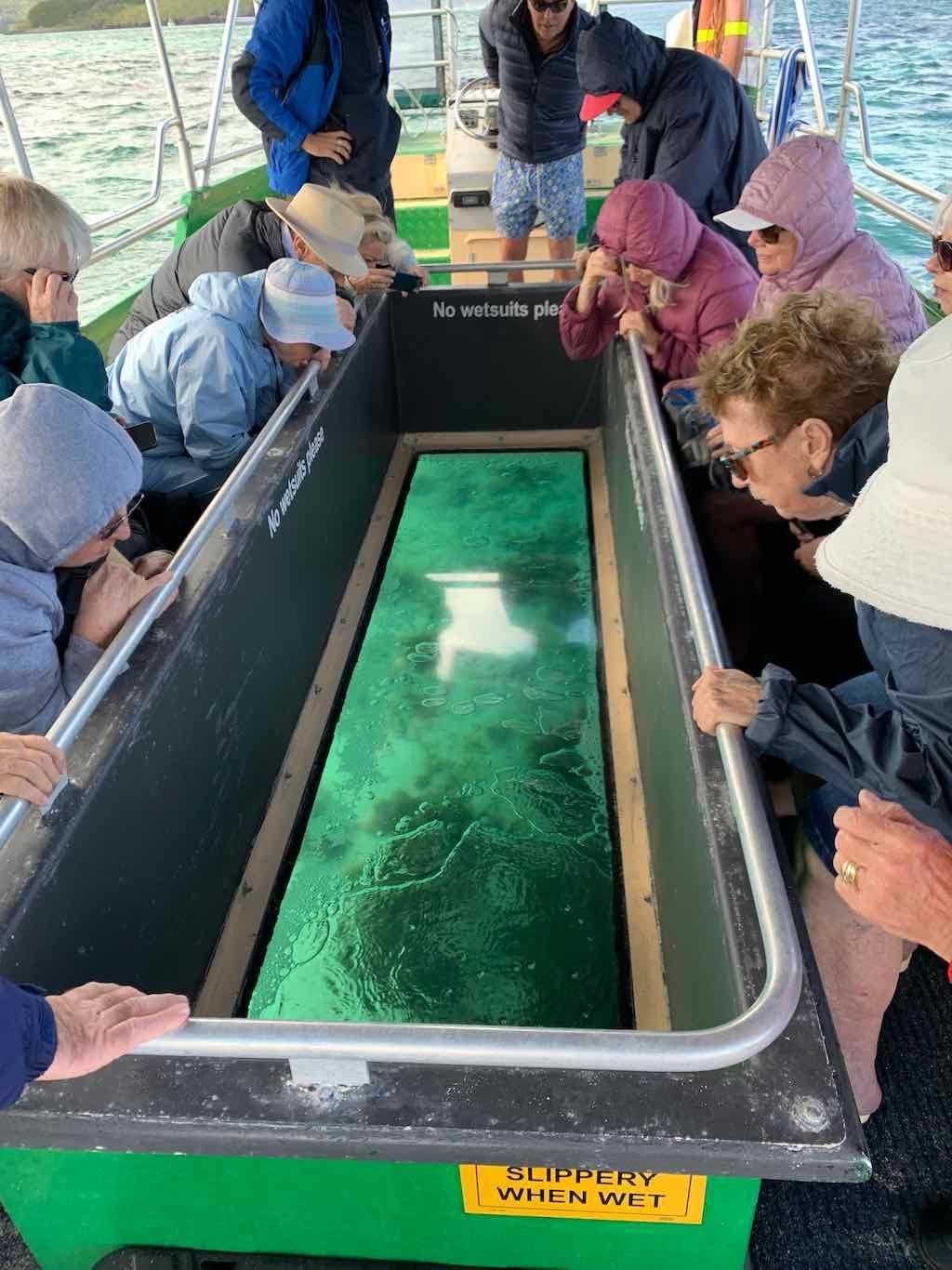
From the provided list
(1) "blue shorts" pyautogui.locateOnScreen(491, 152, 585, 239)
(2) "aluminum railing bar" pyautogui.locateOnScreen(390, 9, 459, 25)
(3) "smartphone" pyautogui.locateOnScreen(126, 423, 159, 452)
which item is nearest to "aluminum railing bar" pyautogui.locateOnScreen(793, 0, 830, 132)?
(1) "blue shorts" pyautogui.locateOnScreen(491, 152, 585, 239)

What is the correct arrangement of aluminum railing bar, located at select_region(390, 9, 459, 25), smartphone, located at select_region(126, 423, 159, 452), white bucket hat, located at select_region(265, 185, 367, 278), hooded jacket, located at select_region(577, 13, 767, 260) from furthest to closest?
aluminum railing bar, located at select_region(390, 9, 459, 25)
hooded jacket, located at select_region(577, 13, 767, 260)
white bucket hat, located at select_region(265, 185, 367, 278)
smartphone, located at select_region(126, 423, 159, 452)

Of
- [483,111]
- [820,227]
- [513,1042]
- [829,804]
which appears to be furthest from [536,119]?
[513,1042]

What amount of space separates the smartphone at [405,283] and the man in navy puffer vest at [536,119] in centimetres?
109

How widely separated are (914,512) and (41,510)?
1108 millimetres

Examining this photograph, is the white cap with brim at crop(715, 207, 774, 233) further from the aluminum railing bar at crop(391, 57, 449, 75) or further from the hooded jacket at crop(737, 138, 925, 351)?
the aluminum railing bar at crop(391, 57, 449, 75)

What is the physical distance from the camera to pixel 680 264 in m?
2.44

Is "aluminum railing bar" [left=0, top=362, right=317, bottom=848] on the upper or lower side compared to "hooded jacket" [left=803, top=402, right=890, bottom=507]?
lower

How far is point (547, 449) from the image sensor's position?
3.75m

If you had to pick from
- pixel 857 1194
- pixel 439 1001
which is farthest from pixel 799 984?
pixel 439 1001

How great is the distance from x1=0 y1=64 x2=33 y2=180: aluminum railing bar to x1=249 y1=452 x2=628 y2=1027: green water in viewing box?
1.82m

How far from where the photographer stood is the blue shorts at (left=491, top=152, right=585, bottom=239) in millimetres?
4145

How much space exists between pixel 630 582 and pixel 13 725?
1604 mm

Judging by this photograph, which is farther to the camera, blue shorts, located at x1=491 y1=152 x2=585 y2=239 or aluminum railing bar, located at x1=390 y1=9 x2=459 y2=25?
aluminum railing bar, located at x1=390 y1=9 x2=459 y2=25

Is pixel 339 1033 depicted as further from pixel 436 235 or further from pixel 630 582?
pixel 436 235
